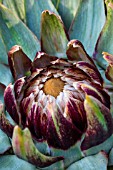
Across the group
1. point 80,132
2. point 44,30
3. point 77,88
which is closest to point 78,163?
point 80,132

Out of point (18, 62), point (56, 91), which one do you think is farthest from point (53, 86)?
point (18, 62)

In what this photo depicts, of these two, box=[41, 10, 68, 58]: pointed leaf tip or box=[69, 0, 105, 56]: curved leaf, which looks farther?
box=[69, 0, 105, 56]: curved leaf

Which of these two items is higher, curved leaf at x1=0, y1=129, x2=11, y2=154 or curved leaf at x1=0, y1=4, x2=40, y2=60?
curved leaf at x1=0, y1=4, x2=40, y2=60

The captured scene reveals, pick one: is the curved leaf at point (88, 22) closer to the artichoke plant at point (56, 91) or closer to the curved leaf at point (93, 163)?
the artichoke plant at point (56, 91)

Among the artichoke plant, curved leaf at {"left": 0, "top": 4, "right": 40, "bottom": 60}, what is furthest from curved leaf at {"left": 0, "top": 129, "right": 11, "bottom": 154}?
curved leaf at {"left": 0, "top": 4, "right": 40, "bottom": 60}

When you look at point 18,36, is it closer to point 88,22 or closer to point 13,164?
point 88,22

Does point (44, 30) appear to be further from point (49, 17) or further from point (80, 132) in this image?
point (80, 132)

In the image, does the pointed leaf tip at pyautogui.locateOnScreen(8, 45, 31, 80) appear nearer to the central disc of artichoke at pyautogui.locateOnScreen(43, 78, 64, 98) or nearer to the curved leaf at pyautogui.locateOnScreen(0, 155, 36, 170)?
the central disc of artichoke at pyautogui.locateOnScreen(43, 78, 64, 98)

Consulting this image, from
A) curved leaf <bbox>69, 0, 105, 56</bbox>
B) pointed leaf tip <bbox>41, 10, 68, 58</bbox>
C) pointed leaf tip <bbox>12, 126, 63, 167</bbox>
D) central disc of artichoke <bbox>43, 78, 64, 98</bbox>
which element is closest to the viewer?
pointed leaf tip <bbox>12, 126, 63, 167</bbox>
